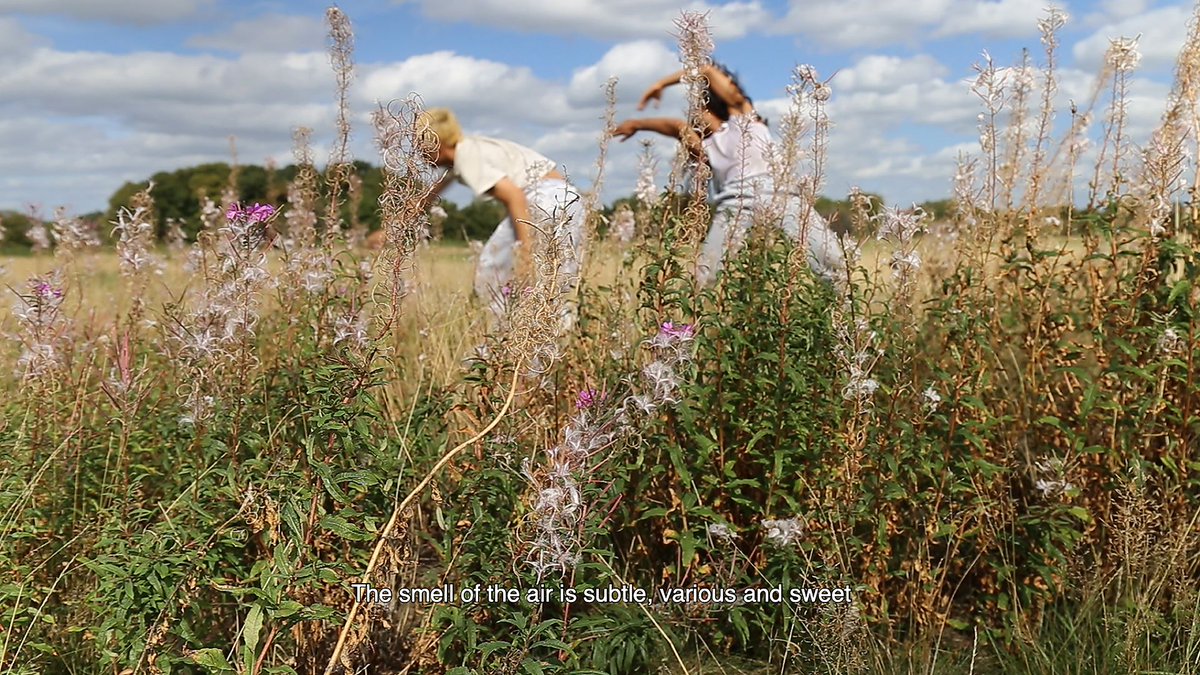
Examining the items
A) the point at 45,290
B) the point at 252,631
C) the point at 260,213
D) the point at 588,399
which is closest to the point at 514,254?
the point at 45,290

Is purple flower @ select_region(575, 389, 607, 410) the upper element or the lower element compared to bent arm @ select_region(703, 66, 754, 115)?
lower

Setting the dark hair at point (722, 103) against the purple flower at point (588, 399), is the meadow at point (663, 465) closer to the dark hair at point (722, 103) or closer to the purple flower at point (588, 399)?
the purple flower at point (588, 399)

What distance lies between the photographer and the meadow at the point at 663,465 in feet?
7.95

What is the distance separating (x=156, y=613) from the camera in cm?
240

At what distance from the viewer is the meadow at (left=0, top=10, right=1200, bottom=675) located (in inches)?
95.4

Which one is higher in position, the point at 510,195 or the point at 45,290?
the point at 510,195

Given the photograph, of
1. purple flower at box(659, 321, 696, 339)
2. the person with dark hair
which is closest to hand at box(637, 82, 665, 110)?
the person with dark hair

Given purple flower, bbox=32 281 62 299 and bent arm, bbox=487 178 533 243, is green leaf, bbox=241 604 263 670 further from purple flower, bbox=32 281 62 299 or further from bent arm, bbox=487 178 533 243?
bent arm, bbox=487 178 533 243

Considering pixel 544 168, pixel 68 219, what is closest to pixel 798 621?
pixel 544 168

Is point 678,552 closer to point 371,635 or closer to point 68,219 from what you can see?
point 371,635

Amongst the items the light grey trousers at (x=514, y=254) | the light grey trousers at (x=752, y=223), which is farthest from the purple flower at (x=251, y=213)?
the light grey trousers at (x=752, y=223)

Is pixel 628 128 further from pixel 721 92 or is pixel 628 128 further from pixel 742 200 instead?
pixel 742 200

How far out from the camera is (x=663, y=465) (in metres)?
3.01

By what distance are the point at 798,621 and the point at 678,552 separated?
444 mm
